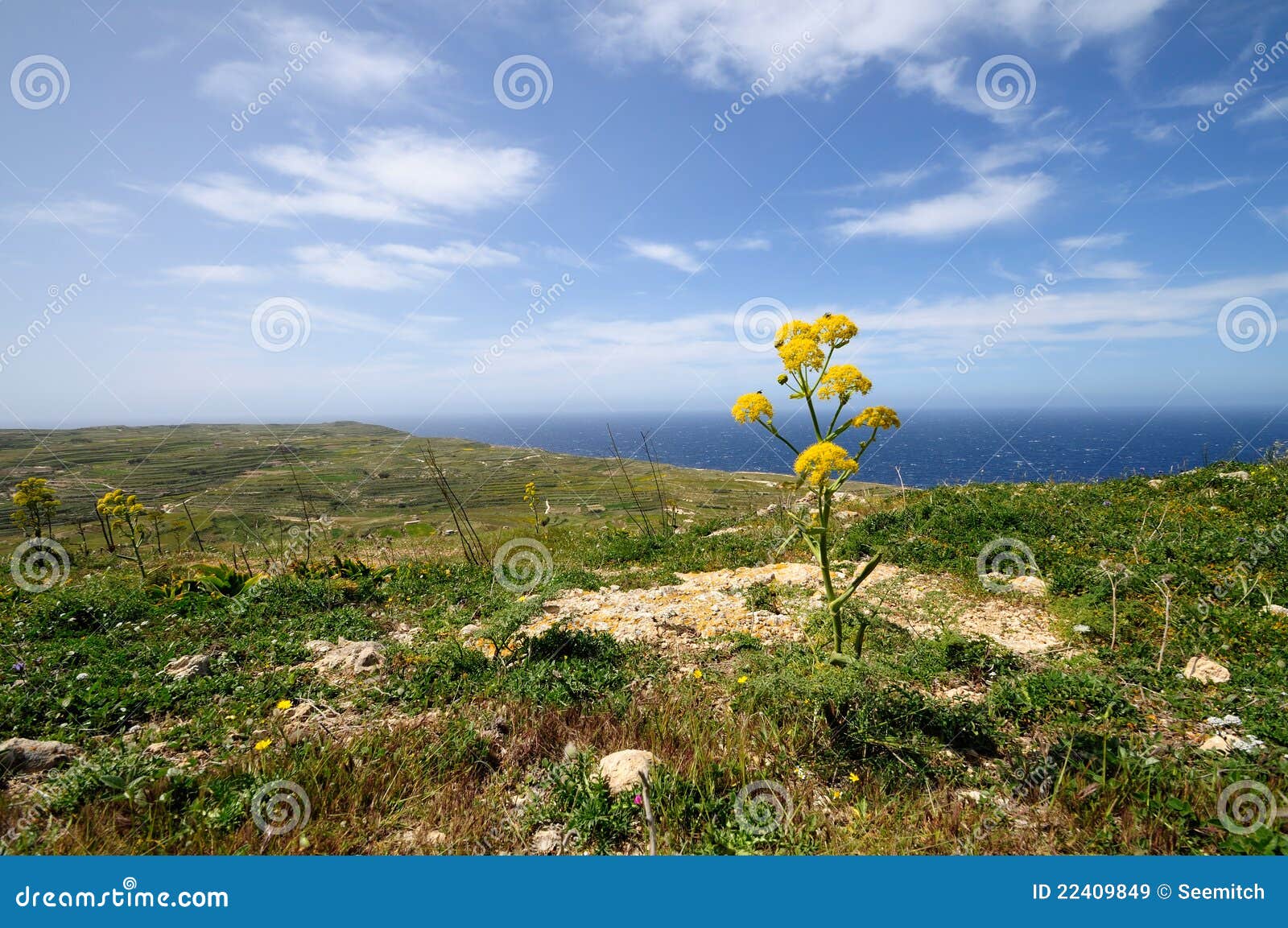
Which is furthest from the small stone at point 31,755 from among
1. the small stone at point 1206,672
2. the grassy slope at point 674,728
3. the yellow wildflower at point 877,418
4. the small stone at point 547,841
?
the small stone at point 1206,672

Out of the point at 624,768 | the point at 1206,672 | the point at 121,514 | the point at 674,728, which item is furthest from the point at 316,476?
the point at 1206,672

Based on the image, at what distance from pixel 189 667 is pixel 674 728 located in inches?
189

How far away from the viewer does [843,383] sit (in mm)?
3516

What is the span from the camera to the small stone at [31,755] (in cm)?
346

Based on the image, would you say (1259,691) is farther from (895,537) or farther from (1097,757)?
(895,537)

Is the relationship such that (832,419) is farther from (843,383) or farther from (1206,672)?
(1206,672)

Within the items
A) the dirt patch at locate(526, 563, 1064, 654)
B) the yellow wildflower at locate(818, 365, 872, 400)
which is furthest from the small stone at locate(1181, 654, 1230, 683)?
the yellow wildflower at locate(818, 365, 872, 400)

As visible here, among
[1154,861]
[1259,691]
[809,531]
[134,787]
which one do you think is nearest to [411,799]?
[134,787]

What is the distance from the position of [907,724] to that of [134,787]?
5244mm

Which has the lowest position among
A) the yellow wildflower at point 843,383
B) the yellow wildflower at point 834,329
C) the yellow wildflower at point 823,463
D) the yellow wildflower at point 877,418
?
the yellow wildflower at point 823,463

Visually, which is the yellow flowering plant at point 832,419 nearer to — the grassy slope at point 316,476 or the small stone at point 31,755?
the small stone at point 31,755

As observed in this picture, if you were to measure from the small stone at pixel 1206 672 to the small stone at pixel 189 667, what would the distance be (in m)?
9.06

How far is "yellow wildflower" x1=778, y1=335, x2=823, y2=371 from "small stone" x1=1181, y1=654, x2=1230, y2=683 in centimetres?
438

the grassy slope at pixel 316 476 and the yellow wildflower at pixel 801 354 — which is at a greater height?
the yellow wildflower at pixel 801 354
